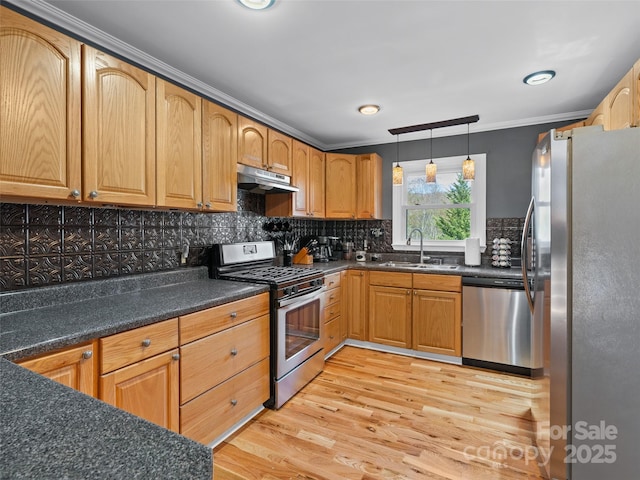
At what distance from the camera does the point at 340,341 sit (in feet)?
11.3

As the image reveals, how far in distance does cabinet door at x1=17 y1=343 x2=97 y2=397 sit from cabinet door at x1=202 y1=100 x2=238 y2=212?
1195 millimetres

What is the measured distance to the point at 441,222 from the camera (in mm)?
3809

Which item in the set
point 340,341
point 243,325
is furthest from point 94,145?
point 340,341

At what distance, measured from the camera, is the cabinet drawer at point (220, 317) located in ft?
5.55

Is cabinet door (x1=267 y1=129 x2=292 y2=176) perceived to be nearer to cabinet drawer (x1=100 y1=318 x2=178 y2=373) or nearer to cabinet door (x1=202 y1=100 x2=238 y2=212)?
cabinet door (x1=202 y1=100 x2=238 y2=212)

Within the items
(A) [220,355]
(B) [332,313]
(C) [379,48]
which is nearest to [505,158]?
(C) [379,48]

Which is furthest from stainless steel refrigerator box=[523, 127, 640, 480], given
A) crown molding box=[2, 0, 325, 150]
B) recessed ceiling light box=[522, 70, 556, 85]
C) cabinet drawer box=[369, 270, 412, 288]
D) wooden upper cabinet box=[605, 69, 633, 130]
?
crown molding box=[2, 0, 325, 150]

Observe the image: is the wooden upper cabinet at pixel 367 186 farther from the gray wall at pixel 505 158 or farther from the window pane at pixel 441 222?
the gray wall at pixel 505 158

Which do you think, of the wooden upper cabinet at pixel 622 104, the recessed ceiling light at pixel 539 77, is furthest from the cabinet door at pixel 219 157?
the wooden upper cabinet at pixel 622 104

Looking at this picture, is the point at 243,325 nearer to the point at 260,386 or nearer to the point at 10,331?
the point at 260,386

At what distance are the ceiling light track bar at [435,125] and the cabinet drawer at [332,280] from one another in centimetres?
167

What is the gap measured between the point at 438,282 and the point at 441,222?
94cm

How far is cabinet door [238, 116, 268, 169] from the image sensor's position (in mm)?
2586

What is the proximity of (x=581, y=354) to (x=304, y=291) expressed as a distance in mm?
1734
